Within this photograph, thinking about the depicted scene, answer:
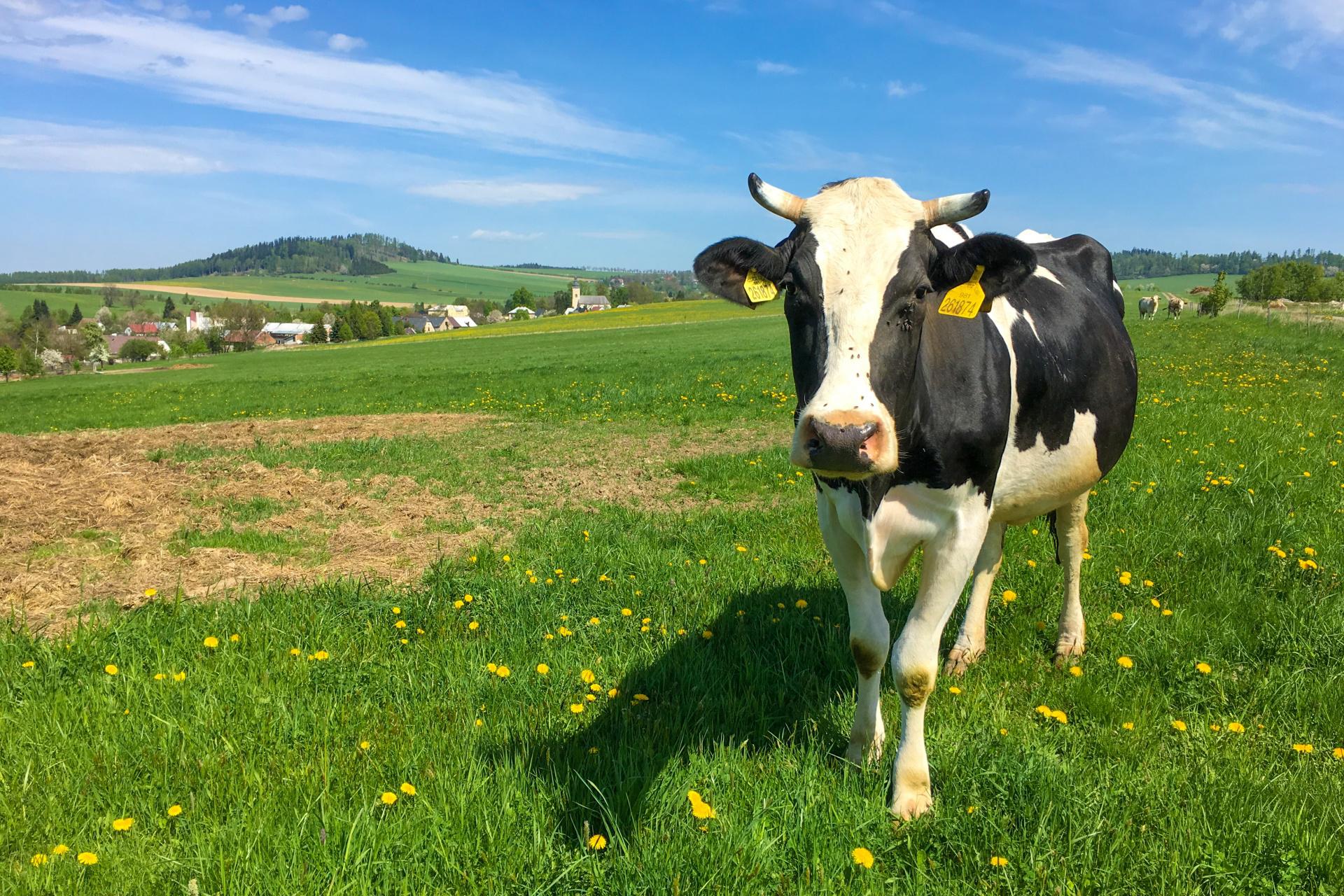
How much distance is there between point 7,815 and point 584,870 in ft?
7.33

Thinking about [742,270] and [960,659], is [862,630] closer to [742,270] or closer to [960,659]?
[960,659]

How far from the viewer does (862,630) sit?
3.75 meters

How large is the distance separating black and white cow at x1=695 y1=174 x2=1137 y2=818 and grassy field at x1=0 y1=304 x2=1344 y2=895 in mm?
559

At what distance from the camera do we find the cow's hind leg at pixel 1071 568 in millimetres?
4719

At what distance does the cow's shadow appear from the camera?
324cm

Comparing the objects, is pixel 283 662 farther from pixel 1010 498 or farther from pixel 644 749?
pixel 1010 498

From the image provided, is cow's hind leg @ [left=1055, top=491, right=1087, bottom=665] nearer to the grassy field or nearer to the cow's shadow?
the grassy field

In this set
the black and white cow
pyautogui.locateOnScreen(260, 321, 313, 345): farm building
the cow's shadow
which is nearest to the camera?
the black and white cow

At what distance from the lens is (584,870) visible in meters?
2.78

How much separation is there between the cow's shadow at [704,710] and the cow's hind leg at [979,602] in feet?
2.26

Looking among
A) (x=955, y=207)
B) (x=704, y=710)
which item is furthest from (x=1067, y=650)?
(x=955, y=207)

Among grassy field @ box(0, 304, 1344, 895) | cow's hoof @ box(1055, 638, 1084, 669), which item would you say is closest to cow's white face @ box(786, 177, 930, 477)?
grassy field @ box(0, 304, 1344, 895)

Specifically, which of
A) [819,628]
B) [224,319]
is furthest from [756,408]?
[224,319]

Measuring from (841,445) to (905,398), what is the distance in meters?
0.73
